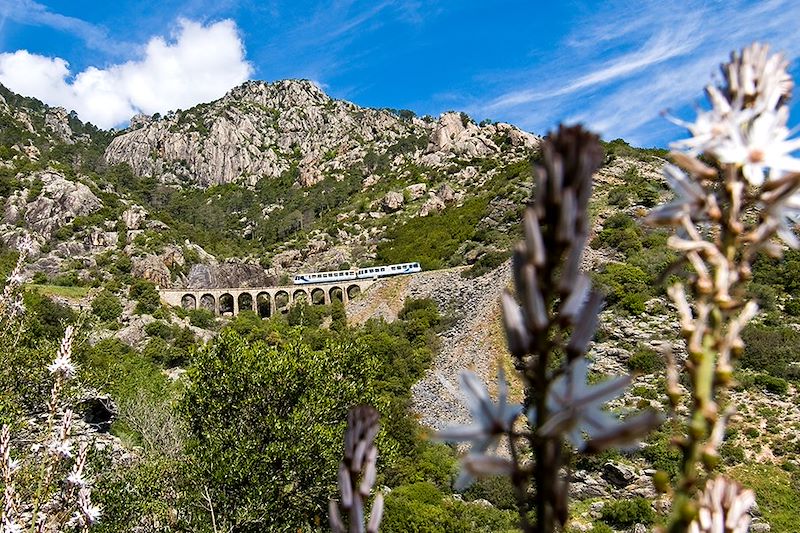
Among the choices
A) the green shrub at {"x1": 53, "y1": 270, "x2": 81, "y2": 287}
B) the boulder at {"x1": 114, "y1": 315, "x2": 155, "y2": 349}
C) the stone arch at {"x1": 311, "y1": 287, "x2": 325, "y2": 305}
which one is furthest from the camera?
the stone arch at {"x1": 311, "y1": 287, "x2": 325, "y2": 305}

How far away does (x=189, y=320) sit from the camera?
188 feet

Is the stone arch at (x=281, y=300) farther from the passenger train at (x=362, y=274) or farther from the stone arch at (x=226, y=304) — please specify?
the stone arch at (x=226, y=304)

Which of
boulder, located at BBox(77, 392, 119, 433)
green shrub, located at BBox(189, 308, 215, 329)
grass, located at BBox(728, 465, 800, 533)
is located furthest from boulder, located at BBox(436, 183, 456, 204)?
grass, located at BBox(728, 465, 800, 533)

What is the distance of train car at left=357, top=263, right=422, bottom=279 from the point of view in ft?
211

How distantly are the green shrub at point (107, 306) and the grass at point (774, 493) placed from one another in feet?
157

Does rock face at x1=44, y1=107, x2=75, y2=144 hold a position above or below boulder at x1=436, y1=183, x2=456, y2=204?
above

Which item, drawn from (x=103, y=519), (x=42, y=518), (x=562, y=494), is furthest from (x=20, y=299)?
(x=103, y=519)

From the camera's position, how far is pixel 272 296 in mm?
71188

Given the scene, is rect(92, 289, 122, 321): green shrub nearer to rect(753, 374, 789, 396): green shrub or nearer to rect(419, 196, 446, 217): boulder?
rect(419, 196, 446, 217): boulder

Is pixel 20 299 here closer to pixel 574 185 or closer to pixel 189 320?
pixel 574 185

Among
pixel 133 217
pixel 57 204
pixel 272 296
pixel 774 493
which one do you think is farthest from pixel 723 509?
pixel 57 204

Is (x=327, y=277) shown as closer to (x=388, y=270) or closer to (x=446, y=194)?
(x=388, y=270)

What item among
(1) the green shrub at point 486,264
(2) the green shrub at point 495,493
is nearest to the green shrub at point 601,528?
(2) the green shrub at point 495,493

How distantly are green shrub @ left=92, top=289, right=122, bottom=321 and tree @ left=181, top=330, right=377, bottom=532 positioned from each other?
3604 centimetres
